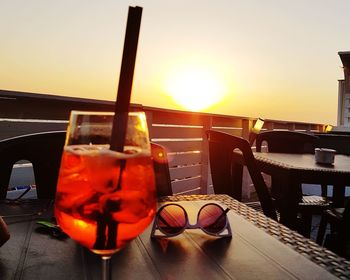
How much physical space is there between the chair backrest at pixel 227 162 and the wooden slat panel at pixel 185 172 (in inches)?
88.6

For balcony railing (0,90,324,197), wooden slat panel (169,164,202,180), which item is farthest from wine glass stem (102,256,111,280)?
wooden slat panel (169,164,202,180)

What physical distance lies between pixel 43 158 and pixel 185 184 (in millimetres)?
3552

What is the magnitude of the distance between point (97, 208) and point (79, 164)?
78mm

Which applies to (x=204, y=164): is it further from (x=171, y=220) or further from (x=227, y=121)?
(x=171, y=220)

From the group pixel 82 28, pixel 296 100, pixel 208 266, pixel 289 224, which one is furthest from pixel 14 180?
pixel 296 100

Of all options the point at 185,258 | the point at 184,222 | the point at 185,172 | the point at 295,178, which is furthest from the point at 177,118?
the point at 185,258

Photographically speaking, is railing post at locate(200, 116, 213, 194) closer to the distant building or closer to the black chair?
the black chair

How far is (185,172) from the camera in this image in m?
5.25

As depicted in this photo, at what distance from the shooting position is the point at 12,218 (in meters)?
0.94

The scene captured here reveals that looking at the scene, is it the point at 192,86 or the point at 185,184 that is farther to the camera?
the point at 192,86

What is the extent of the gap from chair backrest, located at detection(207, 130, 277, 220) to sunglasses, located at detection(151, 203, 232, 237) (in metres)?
1.46

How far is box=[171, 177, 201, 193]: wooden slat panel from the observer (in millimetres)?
5005

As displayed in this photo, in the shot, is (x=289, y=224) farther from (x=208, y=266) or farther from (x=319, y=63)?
(x=319, y=63)

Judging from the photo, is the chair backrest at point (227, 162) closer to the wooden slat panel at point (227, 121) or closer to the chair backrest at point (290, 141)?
the chair backrest at point (290, 141)
